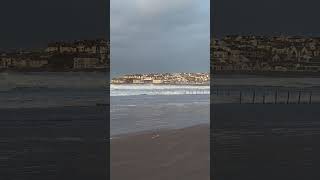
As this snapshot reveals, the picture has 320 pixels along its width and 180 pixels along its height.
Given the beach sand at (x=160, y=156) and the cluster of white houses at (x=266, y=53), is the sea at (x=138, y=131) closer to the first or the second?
the beach sand at (x=160, y=156)

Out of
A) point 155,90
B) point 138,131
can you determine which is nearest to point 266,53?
point 138,131

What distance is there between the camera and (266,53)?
6277mm

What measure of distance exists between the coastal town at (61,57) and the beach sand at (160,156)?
1.02 meters

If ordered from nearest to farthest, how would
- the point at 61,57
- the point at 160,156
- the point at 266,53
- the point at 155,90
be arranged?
the point at 61,57 → the point at 160,156 → the point at 266,53 → the point at 155,90

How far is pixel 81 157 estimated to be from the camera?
545 centimetres

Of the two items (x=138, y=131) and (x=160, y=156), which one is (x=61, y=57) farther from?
(x=138, y=131)

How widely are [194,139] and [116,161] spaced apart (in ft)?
8.57

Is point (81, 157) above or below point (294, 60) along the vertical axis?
below

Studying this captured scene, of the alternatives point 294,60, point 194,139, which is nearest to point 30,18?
point 294,60

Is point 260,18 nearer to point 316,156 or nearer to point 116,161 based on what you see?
point 316,156

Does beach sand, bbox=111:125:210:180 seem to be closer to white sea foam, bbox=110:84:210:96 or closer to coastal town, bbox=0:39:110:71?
coastal town, bbox=0:39:110:71

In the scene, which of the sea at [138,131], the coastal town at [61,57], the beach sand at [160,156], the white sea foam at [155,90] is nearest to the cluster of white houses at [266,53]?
the sea at [138,131]

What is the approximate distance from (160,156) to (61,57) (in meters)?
1.58

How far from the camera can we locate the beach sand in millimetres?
4535
